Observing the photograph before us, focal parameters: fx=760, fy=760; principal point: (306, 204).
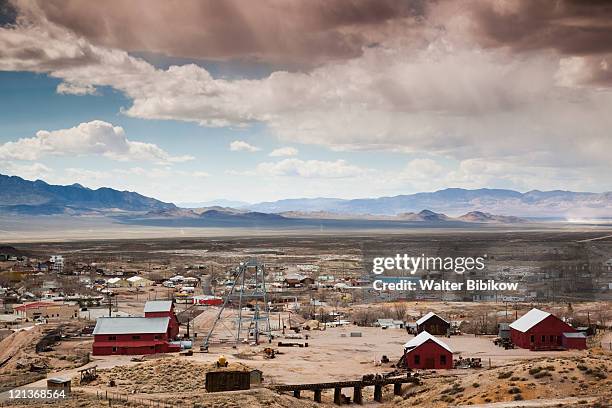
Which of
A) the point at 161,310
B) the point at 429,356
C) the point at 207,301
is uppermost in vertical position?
the point at 161,310

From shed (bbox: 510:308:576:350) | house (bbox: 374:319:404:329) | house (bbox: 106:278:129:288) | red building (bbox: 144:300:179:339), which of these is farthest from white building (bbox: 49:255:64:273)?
shed (bbox: 510:308:576:350)

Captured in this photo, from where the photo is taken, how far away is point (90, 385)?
43.9m

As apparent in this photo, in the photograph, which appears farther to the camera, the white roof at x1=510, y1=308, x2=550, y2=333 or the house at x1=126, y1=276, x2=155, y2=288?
the house at x1=126, y1=276, x2=155, y2=288

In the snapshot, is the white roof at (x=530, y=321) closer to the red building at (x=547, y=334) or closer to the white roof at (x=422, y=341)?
the red building at (x=547, y=334)

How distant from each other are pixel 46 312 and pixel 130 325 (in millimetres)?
25898

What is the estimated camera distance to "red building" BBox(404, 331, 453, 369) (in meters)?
53.0

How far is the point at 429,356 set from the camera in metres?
53.1

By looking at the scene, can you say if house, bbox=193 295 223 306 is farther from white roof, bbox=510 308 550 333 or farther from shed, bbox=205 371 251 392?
shed, bbox=205 371 251 392

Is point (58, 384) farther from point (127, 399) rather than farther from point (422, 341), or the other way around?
point (422, 341)

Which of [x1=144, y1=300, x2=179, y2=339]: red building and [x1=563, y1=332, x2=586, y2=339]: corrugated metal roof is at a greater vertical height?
[x1=144, y1=300, x2=179, y2=339]: red building

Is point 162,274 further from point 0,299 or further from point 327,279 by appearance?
point 0,299

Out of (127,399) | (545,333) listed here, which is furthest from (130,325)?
(545,333)

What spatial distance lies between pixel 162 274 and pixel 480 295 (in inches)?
2307

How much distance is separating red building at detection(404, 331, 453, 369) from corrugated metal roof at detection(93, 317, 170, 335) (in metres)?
19.5
